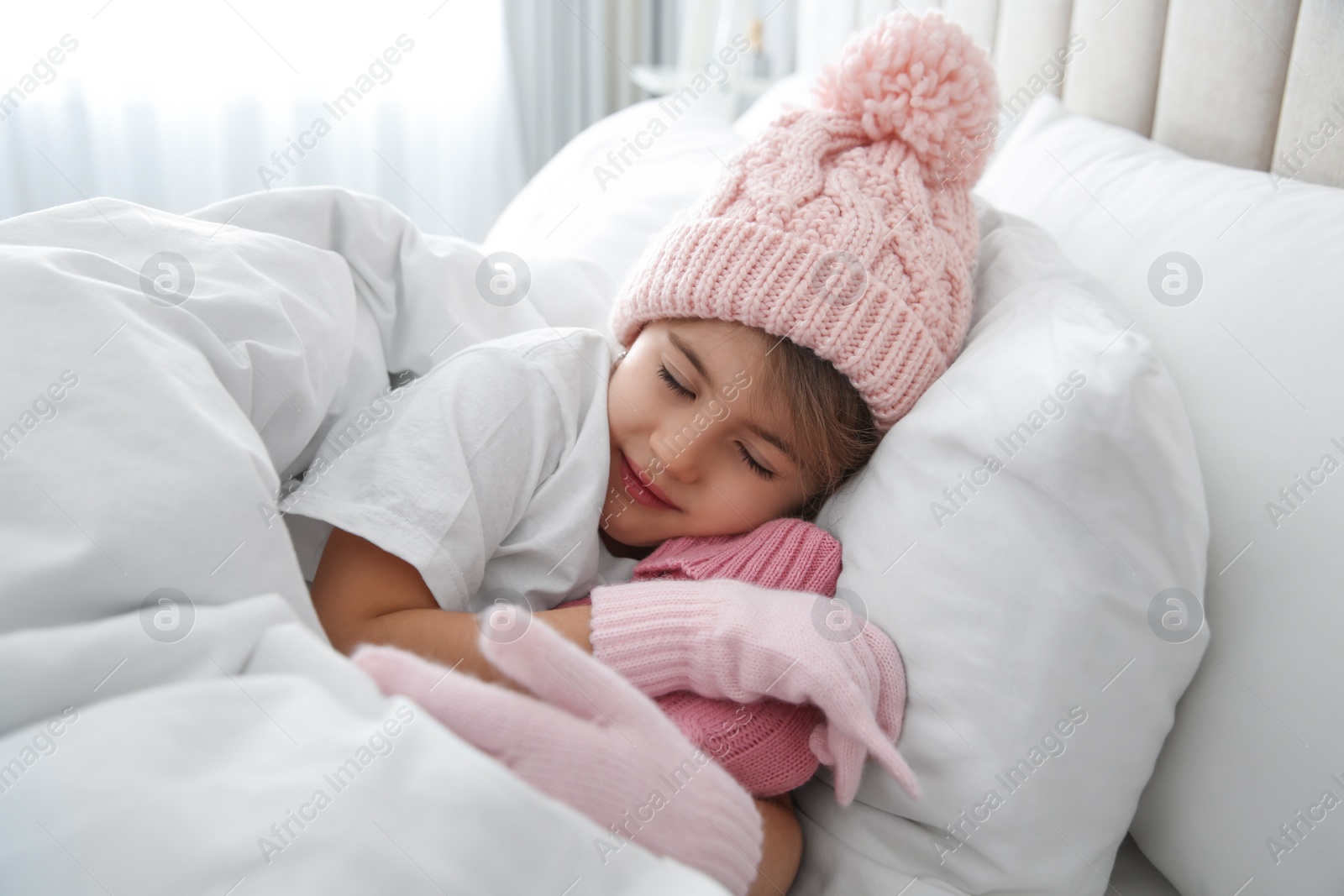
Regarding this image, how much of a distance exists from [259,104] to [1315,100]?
91.0 inches

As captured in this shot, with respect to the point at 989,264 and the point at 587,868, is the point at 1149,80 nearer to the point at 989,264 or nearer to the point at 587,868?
the point at 989,264

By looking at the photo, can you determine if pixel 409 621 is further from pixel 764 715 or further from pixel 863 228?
pixel 863 228

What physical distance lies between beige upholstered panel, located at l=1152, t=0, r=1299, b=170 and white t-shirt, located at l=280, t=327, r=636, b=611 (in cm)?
75

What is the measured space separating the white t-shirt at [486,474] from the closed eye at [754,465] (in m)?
0.13

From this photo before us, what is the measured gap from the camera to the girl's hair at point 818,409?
805mm

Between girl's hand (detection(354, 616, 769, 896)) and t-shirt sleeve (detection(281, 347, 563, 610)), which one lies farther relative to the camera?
t-shirt sleeve (detection(281, 347, 563, 610))

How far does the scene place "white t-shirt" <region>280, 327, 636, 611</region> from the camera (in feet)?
2.20

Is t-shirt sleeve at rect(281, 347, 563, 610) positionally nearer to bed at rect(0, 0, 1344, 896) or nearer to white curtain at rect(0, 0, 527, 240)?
bed at rect(0, 0, 1344, 896)

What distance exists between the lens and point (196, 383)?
0.59m

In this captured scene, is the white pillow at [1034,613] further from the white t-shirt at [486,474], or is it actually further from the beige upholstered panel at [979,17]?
the beige upholstered panel at [979,17]

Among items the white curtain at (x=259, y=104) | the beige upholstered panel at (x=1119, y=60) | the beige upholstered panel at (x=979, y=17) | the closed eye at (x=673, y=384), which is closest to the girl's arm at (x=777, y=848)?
the closed eye at (x=673, y=384)

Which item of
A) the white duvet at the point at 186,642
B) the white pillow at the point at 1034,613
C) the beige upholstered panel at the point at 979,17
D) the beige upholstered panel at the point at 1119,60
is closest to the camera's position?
the white duvet at the point at 186,642

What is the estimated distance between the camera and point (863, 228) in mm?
796

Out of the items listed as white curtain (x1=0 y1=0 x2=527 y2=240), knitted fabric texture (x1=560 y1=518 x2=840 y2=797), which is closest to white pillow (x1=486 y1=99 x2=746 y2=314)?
knitted fabric texture (x1=560 y1=518 x2=840 y2=797)
